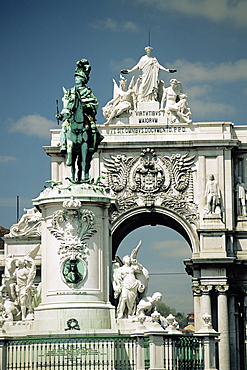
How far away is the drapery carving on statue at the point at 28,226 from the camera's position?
62.9 meters

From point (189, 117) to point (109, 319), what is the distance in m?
35.9

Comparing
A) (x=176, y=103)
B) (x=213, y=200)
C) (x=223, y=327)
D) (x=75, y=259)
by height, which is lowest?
(x=75, y=259)

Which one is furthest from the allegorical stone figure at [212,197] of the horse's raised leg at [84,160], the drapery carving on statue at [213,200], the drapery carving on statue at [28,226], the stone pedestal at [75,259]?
the stone pedestal at [75,259]

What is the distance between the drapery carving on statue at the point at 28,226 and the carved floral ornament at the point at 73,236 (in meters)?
31.7

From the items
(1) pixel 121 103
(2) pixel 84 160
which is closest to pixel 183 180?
(1) pixel 121 103

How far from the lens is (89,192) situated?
103 ft

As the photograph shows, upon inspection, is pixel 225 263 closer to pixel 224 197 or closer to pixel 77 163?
pixel 224 197

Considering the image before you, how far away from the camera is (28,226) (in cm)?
6316

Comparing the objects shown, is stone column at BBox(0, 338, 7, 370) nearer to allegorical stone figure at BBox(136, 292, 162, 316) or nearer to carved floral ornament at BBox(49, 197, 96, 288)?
carved floral ornament at BBox(49, 197, 96, 288)

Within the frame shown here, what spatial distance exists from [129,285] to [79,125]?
4.43 metres

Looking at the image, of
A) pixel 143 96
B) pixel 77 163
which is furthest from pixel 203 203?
pixel 77 163

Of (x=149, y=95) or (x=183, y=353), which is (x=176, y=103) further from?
(x=183, y=353)

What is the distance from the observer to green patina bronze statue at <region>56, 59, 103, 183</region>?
3200 centimetres

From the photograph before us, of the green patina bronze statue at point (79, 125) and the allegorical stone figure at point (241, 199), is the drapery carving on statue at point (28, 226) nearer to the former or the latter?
the allegorical stone figure at point (241, 199)
